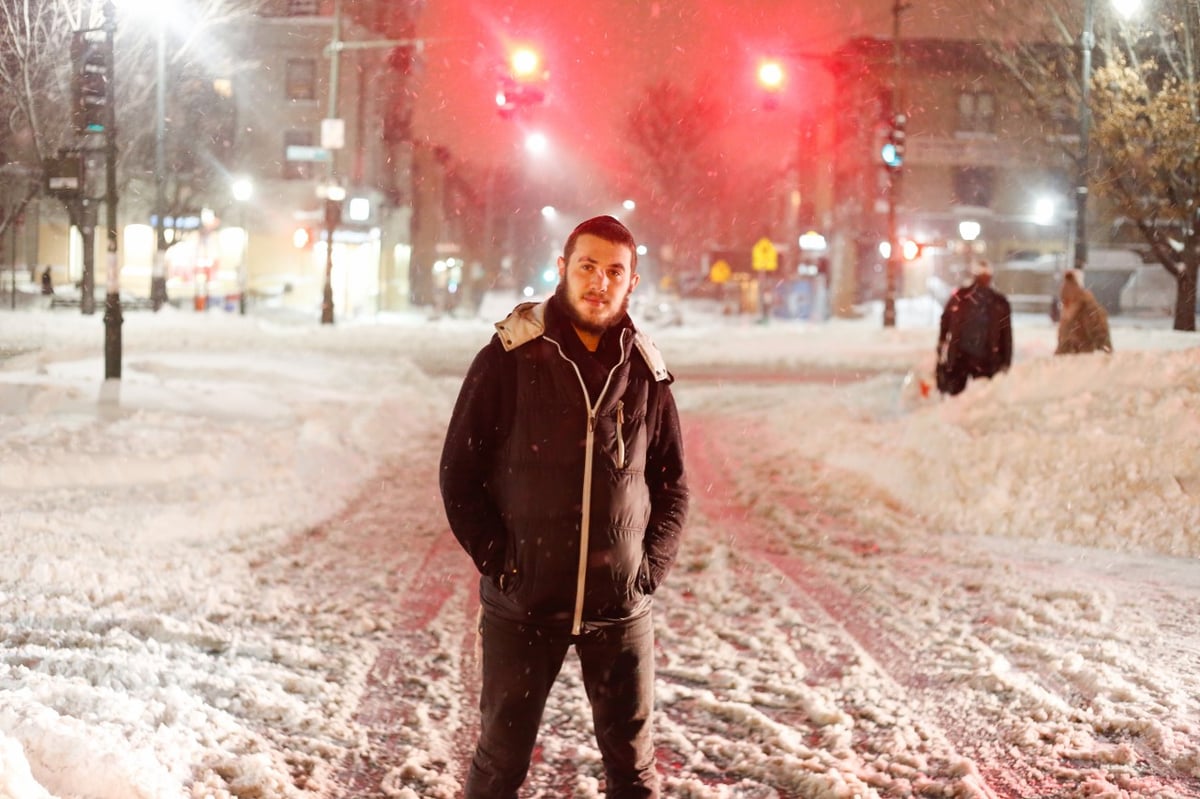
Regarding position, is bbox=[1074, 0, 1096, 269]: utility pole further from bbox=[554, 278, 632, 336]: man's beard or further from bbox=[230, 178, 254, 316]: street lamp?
bbox=[230, 178, 254, 316]: street lamp

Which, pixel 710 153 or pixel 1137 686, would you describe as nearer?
pixel 1137 686

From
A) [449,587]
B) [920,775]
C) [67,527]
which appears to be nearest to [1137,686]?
[920,775]

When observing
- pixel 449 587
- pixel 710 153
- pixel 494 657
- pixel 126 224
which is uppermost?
pixel 710 153

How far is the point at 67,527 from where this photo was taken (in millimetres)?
8648

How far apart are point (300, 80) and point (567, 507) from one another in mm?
56794

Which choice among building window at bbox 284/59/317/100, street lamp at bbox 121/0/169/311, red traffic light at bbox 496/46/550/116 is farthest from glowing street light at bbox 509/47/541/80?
building window at bbox 284/59/317/100

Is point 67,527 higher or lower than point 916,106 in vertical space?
lower

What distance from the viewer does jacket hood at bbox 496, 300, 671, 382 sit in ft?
11.5

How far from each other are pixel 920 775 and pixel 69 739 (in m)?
2.94

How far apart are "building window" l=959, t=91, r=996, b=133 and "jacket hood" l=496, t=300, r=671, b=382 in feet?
188

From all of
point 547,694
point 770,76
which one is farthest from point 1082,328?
point 547,694

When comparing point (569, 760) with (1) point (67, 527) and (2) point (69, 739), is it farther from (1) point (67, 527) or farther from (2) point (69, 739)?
(1) point (67, 527)

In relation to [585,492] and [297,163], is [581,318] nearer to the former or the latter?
[585,492]

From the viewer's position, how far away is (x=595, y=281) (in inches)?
139
